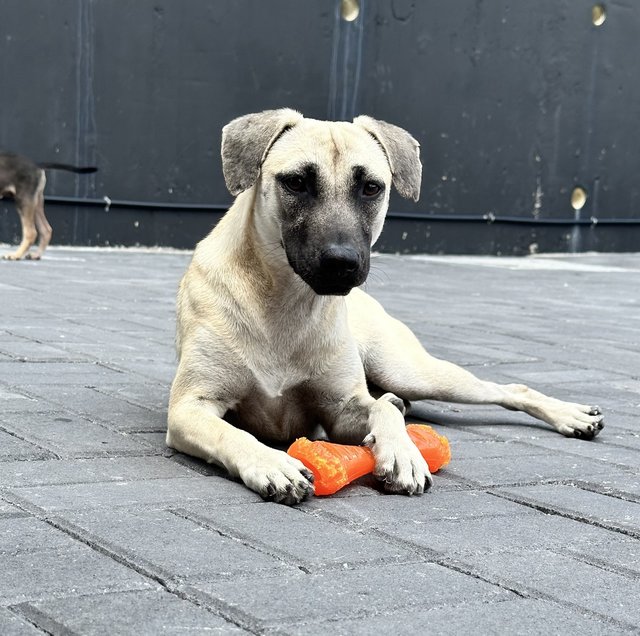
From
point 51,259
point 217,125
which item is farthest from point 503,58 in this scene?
point 51,259

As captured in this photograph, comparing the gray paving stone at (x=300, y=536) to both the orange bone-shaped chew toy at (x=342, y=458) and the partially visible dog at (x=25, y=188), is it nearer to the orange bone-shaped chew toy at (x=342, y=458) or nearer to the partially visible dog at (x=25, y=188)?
the orange bone-shaped chew toy at (x=342, y=458)

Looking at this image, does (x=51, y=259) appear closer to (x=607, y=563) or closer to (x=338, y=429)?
(x=338, y=429)

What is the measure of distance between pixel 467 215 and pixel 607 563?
13.2 metres

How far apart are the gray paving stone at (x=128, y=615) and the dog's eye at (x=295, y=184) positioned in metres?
1.70

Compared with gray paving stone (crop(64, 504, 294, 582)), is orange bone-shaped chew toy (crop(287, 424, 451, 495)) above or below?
above

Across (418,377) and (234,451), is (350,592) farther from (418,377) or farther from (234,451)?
(418,377)

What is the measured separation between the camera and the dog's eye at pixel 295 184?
11.9 ft

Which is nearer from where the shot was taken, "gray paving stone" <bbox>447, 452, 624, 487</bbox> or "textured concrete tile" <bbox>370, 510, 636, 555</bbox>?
"textured concrete tile" <bbox>370, 510, 636, 555</bbox>

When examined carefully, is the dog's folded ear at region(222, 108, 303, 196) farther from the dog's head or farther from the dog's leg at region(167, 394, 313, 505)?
the dog's leg at region(167, 394, 313, 505)

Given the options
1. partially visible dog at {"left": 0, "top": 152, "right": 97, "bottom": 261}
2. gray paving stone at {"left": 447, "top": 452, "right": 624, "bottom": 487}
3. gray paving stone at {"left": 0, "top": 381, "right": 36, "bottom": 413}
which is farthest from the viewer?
partially visible dog at {"left": 0, "top": 152, "right": 97, "bottom": 261}

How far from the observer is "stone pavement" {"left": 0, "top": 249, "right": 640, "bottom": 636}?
2213 mm

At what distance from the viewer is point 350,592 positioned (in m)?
2.34

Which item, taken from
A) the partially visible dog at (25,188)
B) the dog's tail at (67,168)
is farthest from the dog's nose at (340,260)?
the dog's tail at (67,168)

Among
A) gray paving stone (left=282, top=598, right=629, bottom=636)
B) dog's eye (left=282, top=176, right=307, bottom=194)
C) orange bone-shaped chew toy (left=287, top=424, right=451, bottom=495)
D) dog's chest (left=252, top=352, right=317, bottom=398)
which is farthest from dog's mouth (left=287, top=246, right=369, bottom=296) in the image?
gray paving stone (left=282, top=598, right=629, bottom=636)
